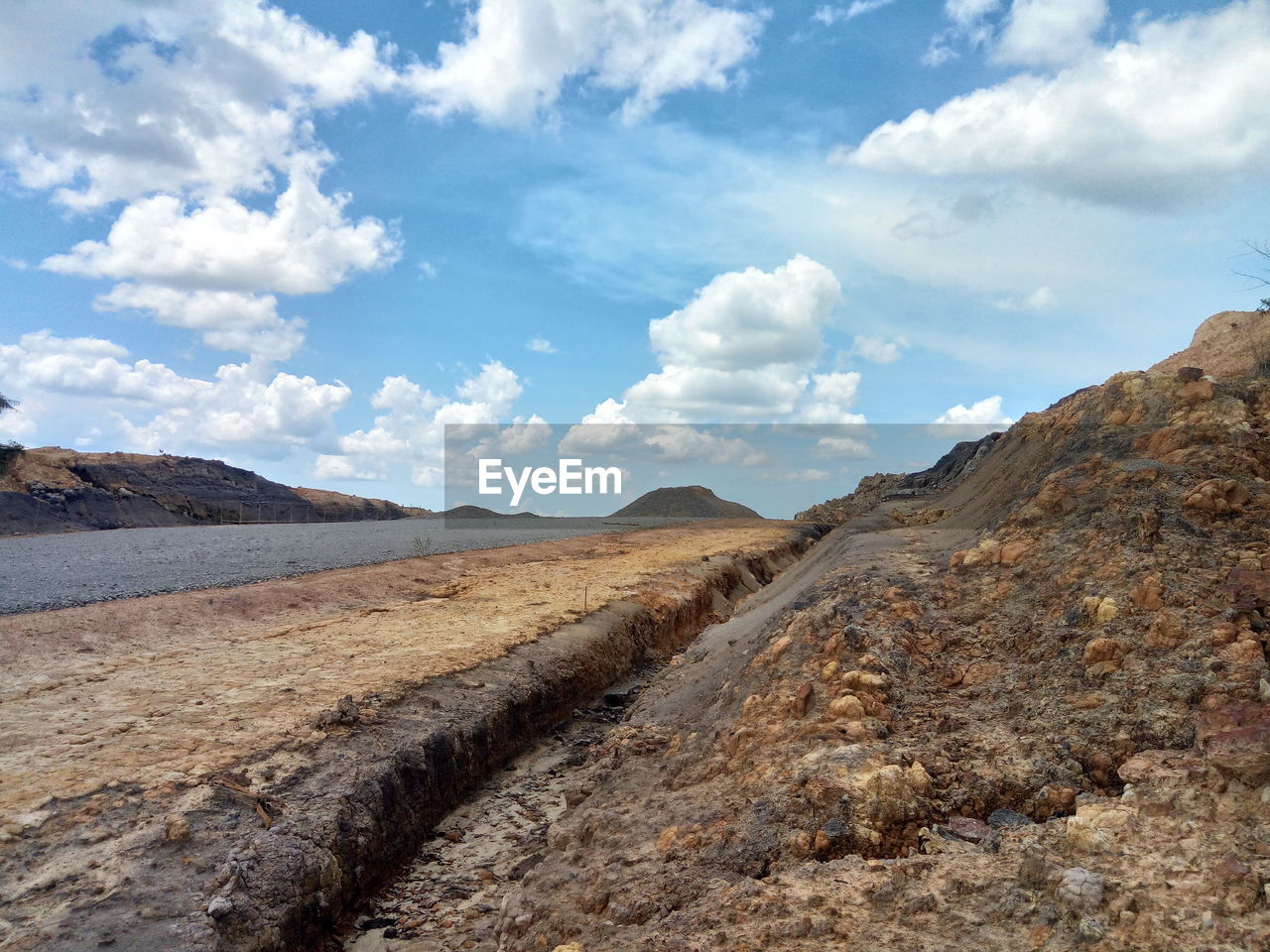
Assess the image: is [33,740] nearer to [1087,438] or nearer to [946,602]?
[946,602]

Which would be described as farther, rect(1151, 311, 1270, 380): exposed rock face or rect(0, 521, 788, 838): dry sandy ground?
rect(1151, 311, 1270, 380): exposed rock face

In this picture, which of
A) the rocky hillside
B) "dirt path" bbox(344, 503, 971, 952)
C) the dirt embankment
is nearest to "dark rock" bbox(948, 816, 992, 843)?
"dirt path" bbox(344, 503, 971, 952)

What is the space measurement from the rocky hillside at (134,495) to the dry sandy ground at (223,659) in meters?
29.6

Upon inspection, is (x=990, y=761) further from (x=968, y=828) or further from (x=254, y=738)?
(x=254, y=738)

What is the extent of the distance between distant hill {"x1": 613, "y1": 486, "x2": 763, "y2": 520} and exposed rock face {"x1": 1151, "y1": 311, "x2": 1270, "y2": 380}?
38.3 m

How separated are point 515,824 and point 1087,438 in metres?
8.16

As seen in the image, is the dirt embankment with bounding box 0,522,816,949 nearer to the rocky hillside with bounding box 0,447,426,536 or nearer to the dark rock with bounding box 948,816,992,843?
the dark rock with bounding box 948,816,992,843

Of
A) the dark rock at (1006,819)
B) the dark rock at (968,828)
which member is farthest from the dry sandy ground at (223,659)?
the dark rock at (1006,819)

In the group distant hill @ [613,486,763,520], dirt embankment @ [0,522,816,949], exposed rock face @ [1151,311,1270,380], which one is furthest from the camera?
distant hill @ [613,486,763,520]

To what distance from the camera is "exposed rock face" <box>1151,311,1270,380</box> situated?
15.6 meters

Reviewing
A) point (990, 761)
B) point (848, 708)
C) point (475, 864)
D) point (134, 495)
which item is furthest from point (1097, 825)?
point (134, 495)

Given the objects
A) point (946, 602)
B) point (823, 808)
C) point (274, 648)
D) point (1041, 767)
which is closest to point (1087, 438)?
point (946, 602)

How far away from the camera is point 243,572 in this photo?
620 inches

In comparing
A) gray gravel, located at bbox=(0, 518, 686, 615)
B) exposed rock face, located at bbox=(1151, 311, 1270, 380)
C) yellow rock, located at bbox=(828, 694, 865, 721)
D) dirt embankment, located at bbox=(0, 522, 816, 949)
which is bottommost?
dirt embankment, located at bbox=(0, 522, 816, 949)
